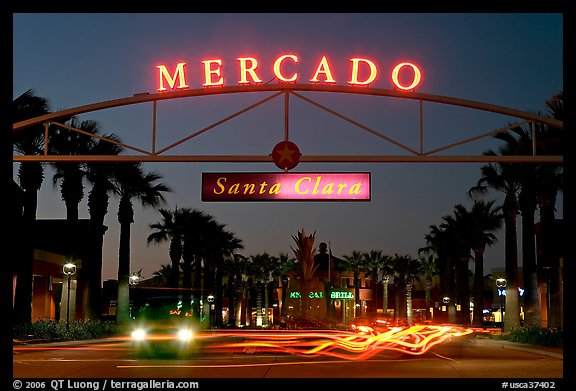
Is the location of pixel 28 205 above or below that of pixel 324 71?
below

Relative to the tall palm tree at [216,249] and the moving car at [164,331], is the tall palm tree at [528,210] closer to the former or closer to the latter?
the moving car at [164,331]

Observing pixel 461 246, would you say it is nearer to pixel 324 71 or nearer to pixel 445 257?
pixel 445 257

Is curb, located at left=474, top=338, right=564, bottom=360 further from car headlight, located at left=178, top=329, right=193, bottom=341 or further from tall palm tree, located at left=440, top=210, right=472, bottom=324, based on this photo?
tall palm tree, located at left=440, top=210, right=472, bottom=324

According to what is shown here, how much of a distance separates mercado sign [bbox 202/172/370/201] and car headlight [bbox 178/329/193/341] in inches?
288

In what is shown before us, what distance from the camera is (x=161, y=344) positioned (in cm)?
2666

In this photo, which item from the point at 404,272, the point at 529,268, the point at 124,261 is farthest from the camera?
the point at 404,272

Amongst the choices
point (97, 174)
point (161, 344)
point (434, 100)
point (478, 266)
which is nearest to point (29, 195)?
point (97, 174)

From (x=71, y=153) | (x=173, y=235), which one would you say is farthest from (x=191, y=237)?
(x=71, y=153)

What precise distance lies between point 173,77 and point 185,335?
29.1 feet

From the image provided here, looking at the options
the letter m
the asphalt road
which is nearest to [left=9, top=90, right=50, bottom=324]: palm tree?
the asphalt road

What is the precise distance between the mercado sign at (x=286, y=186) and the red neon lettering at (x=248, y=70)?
2801 millimetres

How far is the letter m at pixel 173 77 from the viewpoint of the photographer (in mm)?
22469

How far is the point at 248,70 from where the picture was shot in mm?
22219

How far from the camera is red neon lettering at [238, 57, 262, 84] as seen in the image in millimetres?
22156
